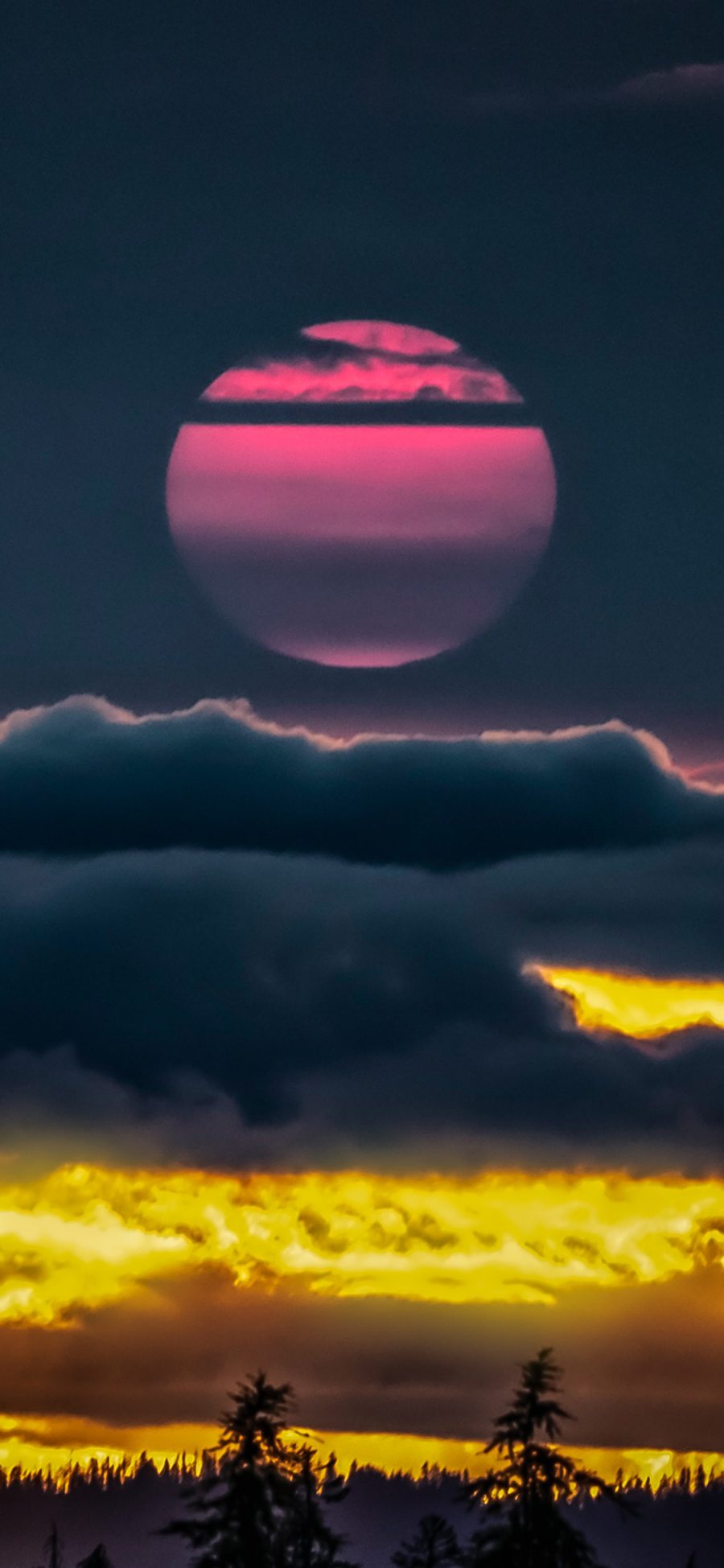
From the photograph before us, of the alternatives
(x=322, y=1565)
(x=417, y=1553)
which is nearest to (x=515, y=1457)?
(x=322, y=1565)

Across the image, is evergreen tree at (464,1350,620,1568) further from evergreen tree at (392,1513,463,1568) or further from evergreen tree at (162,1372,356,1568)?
evergreen tree at (392,1513,463,1568)

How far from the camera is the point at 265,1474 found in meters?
64.5

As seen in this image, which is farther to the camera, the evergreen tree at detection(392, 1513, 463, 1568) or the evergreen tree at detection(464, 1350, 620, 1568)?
the evergreen tree at detection(392, 1513, 463, 1568)

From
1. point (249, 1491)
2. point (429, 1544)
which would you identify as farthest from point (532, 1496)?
point (429, 1544)

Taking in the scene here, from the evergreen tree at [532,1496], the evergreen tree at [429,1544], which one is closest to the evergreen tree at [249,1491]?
the evergreen tree at [532,1496]

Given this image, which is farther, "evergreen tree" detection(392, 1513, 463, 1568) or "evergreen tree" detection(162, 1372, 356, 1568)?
"evergreen tree" detection(392, 1513, 463, 1568)

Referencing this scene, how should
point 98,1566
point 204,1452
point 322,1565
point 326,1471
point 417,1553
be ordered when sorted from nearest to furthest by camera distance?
point 204,1452 < point 326,1471 < point 322,1565 < point 417,1553 < point 98,1566

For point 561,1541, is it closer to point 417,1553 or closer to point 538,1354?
point 538,1354

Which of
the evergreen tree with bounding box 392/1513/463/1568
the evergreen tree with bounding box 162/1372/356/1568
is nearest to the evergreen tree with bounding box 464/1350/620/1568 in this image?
the evergreen tree with bounding box 162/1372/356/1568

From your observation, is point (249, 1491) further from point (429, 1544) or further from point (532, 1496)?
point (429, 1544)

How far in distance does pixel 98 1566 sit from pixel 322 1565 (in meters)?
61.8

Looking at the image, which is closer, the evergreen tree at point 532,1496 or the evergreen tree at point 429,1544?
the evergreen tree at point 532,1496

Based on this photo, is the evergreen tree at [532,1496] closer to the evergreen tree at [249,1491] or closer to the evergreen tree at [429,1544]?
the evergreen tree at [249,1491]

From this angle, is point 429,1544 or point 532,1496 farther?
point 429,1544
